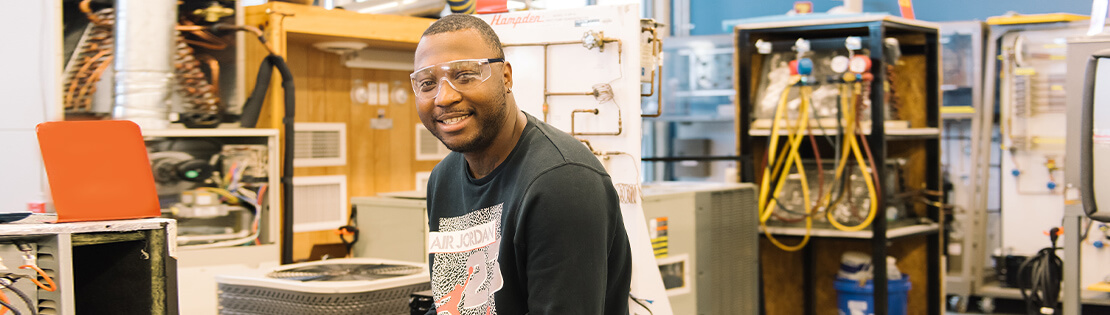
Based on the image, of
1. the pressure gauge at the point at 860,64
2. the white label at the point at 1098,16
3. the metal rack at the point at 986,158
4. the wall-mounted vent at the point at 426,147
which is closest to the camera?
the white label at the point at 1098,16

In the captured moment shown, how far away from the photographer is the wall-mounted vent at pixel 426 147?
5.36 metres

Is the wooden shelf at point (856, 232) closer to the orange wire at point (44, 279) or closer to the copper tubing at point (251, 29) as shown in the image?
the copper tubing at point (251, 29)

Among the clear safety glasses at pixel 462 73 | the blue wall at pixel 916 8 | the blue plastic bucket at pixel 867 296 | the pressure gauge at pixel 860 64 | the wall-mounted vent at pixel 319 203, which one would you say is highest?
the blue wall at pixel 916 8

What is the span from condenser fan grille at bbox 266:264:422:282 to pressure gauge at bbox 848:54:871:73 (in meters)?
2.44

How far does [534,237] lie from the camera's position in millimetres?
1547

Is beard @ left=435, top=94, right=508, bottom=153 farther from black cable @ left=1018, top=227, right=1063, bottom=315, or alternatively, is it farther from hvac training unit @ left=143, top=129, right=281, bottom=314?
black cable @ left=1018, top=227, right=1063, bottom=315

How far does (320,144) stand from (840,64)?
102 inches

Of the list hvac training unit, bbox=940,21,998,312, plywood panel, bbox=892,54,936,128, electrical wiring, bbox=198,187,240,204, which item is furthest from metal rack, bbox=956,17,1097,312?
electrical wiring, bbox=198,187,240,204

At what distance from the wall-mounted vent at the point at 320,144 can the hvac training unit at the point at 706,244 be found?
1576 millimetres

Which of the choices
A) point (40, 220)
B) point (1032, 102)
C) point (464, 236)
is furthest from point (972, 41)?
point (40, 220)

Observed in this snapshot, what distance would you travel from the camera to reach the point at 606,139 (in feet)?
12.1

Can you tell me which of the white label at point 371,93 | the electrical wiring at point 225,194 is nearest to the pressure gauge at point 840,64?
the white label at point 371,93

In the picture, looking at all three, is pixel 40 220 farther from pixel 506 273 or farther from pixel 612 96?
pixel 612 96

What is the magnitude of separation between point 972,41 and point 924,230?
2063 millimetres
